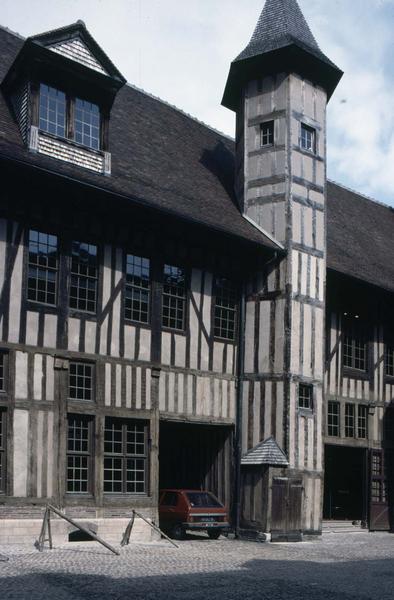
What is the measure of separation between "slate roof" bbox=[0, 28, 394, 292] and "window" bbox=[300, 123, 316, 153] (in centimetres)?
234

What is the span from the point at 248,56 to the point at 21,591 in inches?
627

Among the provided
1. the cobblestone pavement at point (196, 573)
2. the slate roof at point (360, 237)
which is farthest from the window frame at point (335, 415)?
the cobblestone pavement at point (196, 573)

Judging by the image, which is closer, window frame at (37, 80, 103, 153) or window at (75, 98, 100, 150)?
window frame at (37, 80, 103, 153)

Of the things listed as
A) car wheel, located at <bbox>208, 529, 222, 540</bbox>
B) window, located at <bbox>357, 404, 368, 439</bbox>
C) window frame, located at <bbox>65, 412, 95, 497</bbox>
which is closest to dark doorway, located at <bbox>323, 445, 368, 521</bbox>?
window, located at <bbox>357, 404, 368, 439</bbox>

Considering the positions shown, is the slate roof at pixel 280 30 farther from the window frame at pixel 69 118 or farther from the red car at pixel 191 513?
the red car at pixel 191 513

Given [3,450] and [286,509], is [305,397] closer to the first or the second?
[286,509]

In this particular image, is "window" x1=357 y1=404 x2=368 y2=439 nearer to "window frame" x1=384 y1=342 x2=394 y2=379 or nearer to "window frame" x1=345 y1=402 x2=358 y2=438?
"window frame" x1=345 y1=402 x2=358 y2=438

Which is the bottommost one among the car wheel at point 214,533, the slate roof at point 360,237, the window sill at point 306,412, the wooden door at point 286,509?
the car wheel at point 214,533

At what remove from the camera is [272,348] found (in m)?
21.1

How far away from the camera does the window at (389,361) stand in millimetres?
26031

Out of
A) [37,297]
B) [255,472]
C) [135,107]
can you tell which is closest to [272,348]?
[255,472]

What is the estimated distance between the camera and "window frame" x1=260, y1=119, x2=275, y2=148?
22422 millimetres

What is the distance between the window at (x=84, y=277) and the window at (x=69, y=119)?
7.94 ft

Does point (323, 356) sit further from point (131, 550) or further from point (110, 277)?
point (131, 550)
